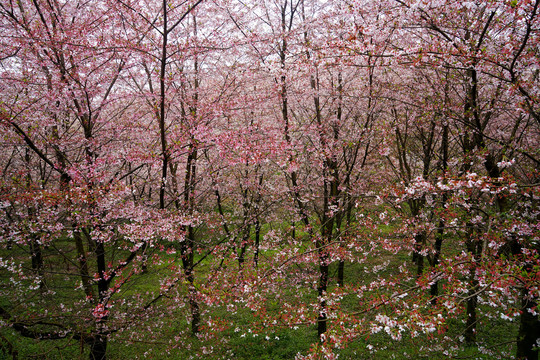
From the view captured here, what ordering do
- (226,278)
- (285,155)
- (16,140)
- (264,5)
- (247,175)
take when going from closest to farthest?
1. (16,140)
2. (226,278)
3. (285,155)
4. (264,5)
5. (247,175)

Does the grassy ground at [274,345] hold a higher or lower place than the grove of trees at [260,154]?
lower

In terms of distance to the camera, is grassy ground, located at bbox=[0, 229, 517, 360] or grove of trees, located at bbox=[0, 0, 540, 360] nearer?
grove of trees, located at bbox=[0, 0, 540, 360]

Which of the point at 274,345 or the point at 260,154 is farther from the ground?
the point at 260,154

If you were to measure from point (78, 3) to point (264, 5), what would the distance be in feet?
17.7

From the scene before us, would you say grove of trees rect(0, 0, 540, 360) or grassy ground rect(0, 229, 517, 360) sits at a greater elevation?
grove of trees rect(0, 0, 540, 360)

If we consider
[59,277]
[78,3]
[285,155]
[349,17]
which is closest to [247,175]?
[285,155]

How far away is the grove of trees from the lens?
15.4 feet

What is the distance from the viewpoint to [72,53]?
6395 millimetres

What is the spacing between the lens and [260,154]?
7.20 m

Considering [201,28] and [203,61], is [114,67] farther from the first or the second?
[201,28]

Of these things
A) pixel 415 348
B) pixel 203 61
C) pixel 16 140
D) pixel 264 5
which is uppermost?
pixel 264 5

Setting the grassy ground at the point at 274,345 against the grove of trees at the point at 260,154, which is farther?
the grassy ground at the point at 274,345

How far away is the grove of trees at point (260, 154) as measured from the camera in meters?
4.70

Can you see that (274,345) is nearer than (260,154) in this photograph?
No
